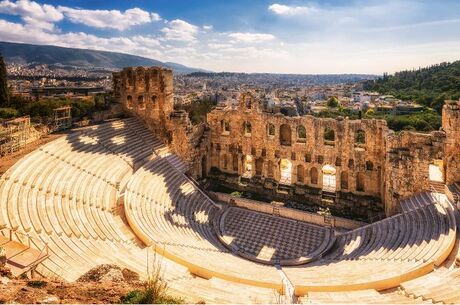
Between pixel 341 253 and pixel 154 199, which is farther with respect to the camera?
pixel 154 199

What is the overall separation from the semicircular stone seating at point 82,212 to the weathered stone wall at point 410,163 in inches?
602

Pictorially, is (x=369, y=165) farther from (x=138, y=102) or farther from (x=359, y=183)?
(x=138, y=102)

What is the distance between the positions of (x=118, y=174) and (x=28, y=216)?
9.04 meters

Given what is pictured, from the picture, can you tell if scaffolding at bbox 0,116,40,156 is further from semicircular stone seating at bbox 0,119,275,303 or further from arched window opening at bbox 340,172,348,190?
arched window opening at bbox 340,172,348,190

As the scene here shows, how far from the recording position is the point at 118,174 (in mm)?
24344

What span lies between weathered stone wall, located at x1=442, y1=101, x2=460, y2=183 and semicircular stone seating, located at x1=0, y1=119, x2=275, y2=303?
58.6 ft

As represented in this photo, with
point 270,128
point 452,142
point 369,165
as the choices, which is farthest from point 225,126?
Result: point 452,142

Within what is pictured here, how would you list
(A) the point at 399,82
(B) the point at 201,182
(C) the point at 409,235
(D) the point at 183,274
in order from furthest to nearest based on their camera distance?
(A) the point at 399,82
(B) the point at 201,182
(C) the point at 409,235
(D) the point at 183,274

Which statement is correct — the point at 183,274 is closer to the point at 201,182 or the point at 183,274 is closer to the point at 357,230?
the point at 357,230

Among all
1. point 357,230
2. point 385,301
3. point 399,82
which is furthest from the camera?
point 399,82

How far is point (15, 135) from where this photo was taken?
75.0 ft

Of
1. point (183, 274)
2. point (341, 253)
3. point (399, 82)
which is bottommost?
point (341, 253)

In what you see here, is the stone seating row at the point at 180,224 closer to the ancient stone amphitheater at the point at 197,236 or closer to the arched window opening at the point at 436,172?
the ancient stone amphitheater at the point at 197,236

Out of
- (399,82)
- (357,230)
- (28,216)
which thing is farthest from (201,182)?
(399,82)
